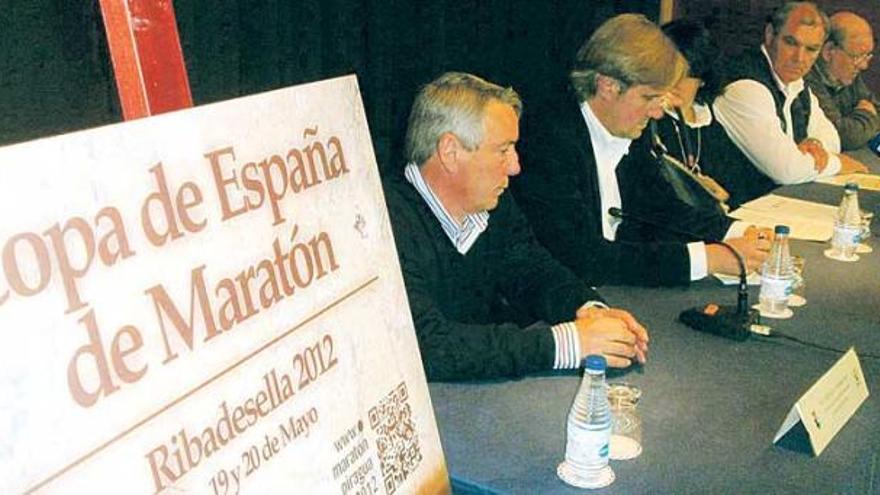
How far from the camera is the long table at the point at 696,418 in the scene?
4.26 feet

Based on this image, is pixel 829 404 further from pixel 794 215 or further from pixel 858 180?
pixel 858 180

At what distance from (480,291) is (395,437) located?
88 cm

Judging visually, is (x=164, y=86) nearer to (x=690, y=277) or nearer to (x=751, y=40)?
(x=690, y=277)

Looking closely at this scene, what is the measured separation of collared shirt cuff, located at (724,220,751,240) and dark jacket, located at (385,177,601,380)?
561 mm

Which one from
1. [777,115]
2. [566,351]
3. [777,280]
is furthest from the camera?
[777,115]

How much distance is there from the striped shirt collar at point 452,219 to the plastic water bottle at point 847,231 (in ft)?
2.93

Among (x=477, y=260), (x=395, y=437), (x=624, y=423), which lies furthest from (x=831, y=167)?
(x=395, y=437)

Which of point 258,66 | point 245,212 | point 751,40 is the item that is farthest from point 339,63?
point 751,40

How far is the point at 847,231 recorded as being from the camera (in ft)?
7.38

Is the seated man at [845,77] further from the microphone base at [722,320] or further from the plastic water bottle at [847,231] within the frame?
the microphone base at [722,320]

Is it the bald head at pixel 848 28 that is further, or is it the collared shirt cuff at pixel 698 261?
the bald head at pixel 848 28

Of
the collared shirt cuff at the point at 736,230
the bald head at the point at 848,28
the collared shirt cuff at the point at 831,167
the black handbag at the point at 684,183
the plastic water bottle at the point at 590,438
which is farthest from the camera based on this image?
the bald head at the point at 848,28

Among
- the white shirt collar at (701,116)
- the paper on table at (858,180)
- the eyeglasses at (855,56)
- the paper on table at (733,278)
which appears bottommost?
the paper on table at (858,180)

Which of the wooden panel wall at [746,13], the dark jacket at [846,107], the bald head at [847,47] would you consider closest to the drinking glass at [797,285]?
the dark jacket at [846,107]
